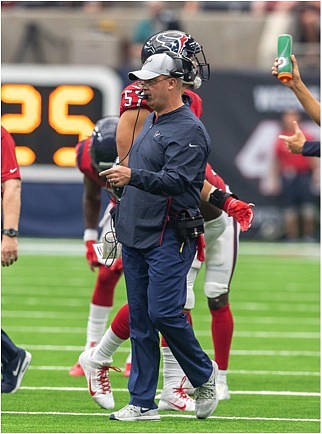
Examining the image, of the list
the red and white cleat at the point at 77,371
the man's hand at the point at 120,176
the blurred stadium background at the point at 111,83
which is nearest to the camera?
the man's hand at the point at 120,176

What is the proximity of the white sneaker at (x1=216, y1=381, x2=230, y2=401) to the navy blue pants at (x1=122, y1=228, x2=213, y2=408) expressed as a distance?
3.68 ft

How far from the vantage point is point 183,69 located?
656cm

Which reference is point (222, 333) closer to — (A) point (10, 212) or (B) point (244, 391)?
(B) point (244, 391)

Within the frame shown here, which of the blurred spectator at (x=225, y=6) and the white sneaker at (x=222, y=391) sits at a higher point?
the blurred spectator at (x=225, y=6)

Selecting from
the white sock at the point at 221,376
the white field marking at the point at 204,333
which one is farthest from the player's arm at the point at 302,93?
the white field marking at the point at 204,333

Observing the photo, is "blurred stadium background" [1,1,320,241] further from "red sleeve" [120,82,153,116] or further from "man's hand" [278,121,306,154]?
"red sleeve" [120,82,153,116]

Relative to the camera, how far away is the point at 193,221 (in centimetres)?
659

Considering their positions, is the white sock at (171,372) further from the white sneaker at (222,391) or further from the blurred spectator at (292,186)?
the blurred spectator at (292,186)

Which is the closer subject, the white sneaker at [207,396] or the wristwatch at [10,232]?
the white sneaker at [207,396]

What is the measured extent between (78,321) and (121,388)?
11.8ft

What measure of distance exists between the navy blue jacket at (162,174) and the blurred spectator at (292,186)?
45.0ft

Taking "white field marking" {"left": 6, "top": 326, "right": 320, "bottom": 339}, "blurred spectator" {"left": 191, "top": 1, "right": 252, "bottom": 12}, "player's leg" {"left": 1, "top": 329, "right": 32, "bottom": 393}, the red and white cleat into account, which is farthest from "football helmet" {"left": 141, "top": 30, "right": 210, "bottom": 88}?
"blurred spectator" {"left": 191, "top": 1, "right": 252, "bottom": 12}

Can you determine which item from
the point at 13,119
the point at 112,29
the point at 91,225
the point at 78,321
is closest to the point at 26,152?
the point at 13,119

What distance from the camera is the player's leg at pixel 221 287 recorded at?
7875 mm
